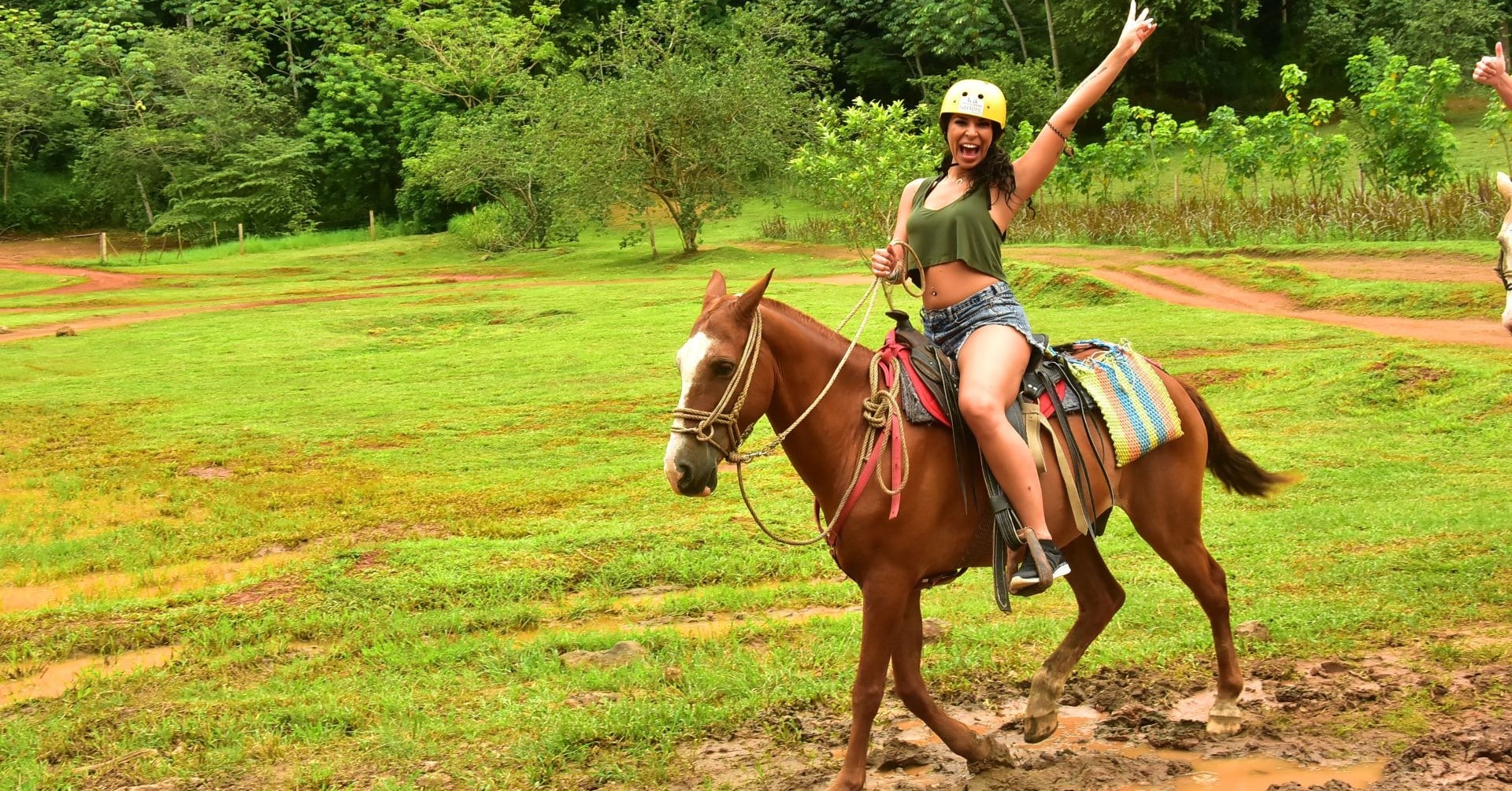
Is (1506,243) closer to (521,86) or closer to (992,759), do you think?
(992,759)

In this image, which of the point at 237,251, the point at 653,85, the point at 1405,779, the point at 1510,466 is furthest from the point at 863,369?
the point at 237,251

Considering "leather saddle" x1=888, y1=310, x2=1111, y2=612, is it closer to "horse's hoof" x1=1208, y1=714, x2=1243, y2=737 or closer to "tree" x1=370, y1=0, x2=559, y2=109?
"horse's hoof" x1=1208, y1=714, x2=1243, y2=737

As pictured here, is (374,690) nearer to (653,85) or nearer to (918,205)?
(918,205)

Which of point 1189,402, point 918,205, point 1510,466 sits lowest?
point 1510,466

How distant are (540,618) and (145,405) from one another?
10.6 m

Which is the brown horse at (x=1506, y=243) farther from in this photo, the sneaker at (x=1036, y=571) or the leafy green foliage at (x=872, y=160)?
the leafy green foliage at (x=872, y=160)

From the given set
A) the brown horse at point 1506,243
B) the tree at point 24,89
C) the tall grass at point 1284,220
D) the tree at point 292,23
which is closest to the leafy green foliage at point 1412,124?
the tall grass at point 1284,220

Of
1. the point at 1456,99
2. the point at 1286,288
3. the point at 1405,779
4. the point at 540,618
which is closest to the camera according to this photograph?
the point at 1405,779

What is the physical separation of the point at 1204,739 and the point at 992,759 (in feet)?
3.14

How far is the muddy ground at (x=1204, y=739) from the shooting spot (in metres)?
4.54

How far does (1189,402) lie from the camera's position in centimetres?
538

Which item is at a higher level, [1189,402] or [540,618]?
[1189,402]

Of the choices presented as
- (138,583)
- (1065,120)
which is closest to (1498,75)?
(1065,120)

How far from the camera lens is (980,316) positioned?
4.76m
